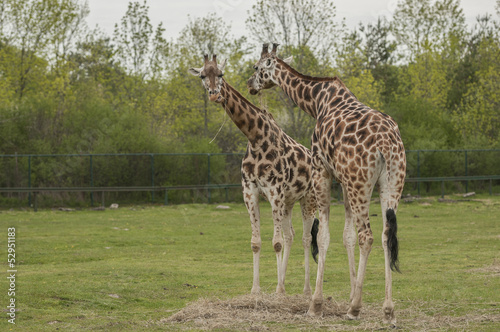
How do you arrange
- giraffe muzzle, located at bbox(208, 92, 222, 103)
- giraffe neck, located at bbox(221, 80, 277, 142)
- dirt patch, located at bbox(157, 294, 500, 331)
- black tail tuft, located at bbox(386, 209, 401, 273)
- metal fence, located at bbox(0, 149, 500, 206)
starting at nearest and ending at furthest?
black tail tuft, located at bbox(386, 209, 401, 273), dirt patch, located at bbox(157, 294, 500, 331), giraffe muzzle, located at bbox(208, 92, 222, 103), giraffe neck, located at bbox(221, 80, 277, 142), metal fence, located at bbox(0, 149, 500, 206)

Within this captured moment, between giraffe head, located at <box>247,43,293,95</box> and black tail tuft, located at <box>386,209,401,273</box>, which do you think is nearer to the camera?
black tail tuft, located at <box>386,209,401,273</box>

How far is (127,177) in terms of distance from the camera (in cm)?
2917

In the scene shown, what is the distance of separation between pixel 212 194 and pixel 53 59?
13388 millimetres

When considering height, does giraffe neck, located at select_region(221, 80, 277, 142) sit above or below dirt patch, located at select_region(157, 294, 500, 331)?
above

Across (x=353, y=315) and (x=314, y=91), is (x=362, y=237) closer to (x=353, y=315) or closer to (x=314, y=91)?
(x=353, y=315)

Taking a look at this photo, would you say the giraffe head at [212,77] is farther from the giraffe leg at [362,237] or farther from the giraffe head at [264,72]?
the giraffe leg at [362,237]

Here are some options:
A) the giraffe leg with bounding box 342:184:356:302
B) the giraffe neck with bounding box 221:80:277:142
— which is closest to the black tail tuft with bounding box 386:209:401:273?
the giraffe leg with bounding box 342:184:356:302

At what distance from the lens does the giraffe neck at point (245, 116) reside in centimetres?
1024

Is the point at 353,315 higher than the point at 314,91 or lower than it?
lower

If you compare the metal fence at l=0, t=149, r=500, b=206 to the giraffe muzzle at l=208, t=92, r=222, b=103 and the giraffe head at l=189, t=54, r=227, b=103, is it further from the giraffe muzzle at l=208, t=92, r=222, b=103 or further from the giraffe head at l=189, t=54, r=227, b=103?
the giraffe muzzle at l=208, t=92, r=222, b=103

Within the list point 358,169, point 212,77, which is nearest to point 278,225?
point 358,169

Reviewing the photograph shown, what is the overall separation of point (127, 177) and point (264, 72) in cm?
1952

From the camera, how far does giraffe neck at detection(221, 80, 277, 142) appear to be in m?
10.2

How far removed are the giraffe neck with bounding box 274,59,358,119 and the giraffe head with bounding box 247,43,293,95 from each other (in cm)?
9
